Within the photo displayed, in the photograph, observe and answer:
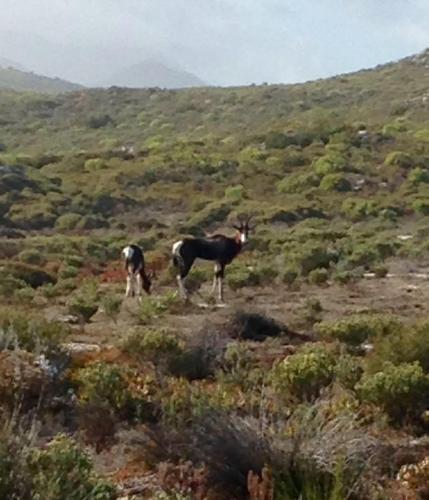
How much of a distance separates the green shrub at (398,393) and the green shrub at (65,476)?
329 centimetres

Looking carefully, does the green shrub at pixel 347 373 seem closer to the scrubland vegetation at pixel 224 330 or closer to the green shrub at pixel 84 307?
the scrubland vegetation at pixel 224 330

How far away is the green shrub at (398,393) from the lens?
29.0 ft

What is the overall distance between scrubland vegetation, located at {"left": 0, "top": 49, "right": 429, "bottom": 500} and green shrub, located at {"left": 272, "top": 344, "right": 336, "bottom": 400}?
0.9 inches

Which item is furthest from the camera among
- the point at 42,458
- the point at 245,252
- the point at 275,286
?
the point at 245,252

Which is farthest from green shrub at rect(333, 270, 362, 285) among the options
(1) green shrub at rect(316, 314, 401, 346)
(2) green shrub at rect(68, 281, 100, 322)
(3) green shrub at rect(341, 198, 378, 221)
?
(3) green shrub at rect(341, 198, 378, 221)

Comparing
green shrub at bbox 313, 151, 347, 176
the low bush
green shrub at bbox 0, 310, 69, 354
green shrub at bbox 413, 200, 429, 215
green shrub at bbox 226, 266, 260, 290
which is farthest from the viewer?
green shrub at bbox 313, 151, 347, 176

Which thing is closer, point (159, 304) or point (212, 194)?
point (159, 304)

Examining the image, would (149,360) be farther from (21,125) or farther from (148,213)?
(21,125)

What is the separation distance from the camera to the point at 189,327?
15.4m

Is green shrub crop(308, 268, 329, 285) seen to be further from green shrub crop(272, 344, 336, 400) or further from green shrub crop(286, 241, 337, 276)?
green shrub crop(272, 344, 336, 400)

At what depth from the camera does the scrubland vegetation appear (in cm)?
677

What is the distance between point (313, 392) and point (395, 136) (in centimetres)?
5570

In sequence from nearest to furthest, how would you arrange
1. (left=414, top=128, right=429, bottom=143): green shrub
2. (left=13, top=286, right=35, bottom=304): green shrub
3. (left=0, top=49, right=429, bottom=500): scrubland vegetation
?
(left=0, top=49, right=429, bottom=500): scrubland vegetation, (left=13, top=286, right=35, bottom=304): green shrub, (left=414, top=128, right=429, bottom=143): green shrub

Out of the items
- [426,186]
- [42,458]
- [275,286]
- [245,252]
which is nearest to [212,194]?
[426,186]
